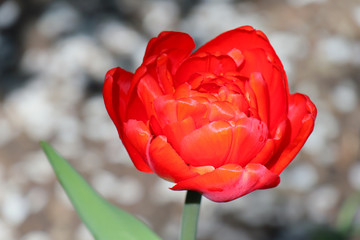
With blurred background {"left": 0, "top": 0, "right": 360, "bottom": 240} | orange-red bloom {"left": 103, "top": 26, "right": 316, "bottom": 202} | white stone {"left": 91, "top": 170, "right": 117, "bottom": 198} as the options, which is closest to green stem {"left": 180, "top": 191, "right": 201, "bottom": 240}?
orange-red bloom {"left": 103, "top": 26, "right": 316, "bottom": 202}

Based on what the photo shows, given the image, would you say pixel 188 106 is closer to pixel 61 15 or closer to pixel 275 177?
pixel 275 177

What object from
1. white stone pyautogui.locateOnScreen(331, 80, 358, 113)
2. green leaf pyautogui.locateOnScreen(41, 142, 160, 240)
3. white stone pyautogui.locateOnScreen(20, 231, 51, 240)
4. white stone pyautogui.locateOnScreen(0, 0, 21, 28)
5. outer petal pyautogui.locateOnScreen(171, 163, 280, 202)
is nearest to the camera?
outer petal pyautogui.locateOnScreen(171, 163, 280, 202)

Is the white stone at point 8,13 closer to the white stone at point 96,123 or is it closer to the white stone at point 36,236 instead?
→ the white stone at point 96,123

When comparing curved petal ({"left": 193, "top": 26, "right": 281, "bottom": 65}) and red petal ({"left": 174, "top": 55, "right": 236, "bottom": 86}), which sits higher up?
curved petal ({"left": 193, "top": 26, "right": 281, "bottom": 65})

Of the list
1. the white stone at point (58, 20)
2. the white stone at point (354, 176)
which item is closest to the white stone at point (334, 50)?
the white stone at point (354, 176)

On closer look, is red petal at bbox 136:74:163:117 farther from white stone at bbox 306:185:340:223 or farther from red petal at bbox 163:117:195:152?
white stone at bbox 306:185:340:223

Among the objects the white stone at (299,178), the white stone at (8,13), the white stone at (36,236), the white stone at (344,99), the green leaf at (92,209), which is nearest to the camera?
the green leaf at (92,209)

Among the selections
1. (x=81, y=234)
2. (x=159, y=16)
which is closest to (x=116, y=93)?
(x=81, y=234)
